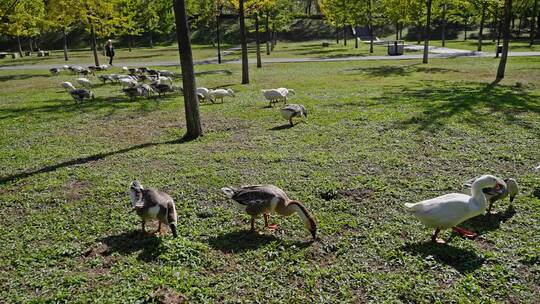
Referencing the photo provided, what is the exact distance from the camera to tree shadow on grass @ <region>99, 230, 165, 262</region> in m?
6.33

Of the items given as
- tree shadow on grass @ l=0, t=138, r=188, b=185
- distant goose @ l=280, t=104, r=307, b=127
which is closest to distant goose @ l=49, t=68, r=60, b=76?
tree shadow on grass @ l=0, t=138, r=188, b=185

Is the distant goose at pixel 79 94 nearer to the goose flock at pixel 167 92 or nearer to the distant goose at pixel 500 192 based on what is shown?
the goose flock at pixel 167 92

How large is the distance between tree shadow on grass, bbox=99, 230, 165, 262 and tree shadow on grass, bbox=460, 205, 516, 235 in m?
5.14

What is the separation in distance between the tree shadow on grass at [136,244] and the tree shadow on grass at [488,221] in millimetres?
5142

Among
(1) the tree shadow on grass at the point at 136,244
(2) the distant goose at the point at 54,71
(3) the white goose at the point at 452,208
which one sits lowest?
(1) the tree shadow on grass at the point at 136,244

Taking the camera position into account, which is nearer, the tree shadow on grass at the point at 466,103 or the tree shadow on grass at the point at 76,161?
the tree shadow on grass at the point at 76,161

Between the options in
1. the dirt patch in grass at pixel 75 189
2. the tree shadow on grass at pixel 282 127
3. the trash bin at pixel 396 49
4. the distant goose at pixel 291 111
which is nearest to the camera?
the dirt patch in grass at pixel 75 189

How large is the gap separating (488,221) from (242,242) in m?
4.31

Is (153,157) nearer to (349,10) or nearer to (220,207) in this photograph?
(220,207)

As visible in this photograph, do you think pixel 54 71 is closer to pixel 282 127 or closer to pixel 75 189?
pixel 282 127

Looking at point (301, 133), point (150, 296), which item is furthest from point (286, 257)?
point (301, 133)

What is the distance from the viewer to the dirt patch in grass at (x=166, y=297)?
522cm

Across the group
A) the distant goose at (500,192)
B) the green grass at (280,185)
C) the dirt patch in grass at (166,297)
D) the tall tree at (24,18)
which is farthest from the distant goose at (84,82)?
the distant goose at (500,192)

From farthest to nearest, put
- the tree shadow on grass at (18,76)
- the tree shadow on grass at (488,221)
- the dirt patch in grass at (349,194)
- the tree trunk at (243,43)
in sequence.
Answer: the tree shadow on grass at (18,76), the tree trunk at (243,43), the dirt patch in grass at (349,194), the tree shadow on grass at (488,221)
